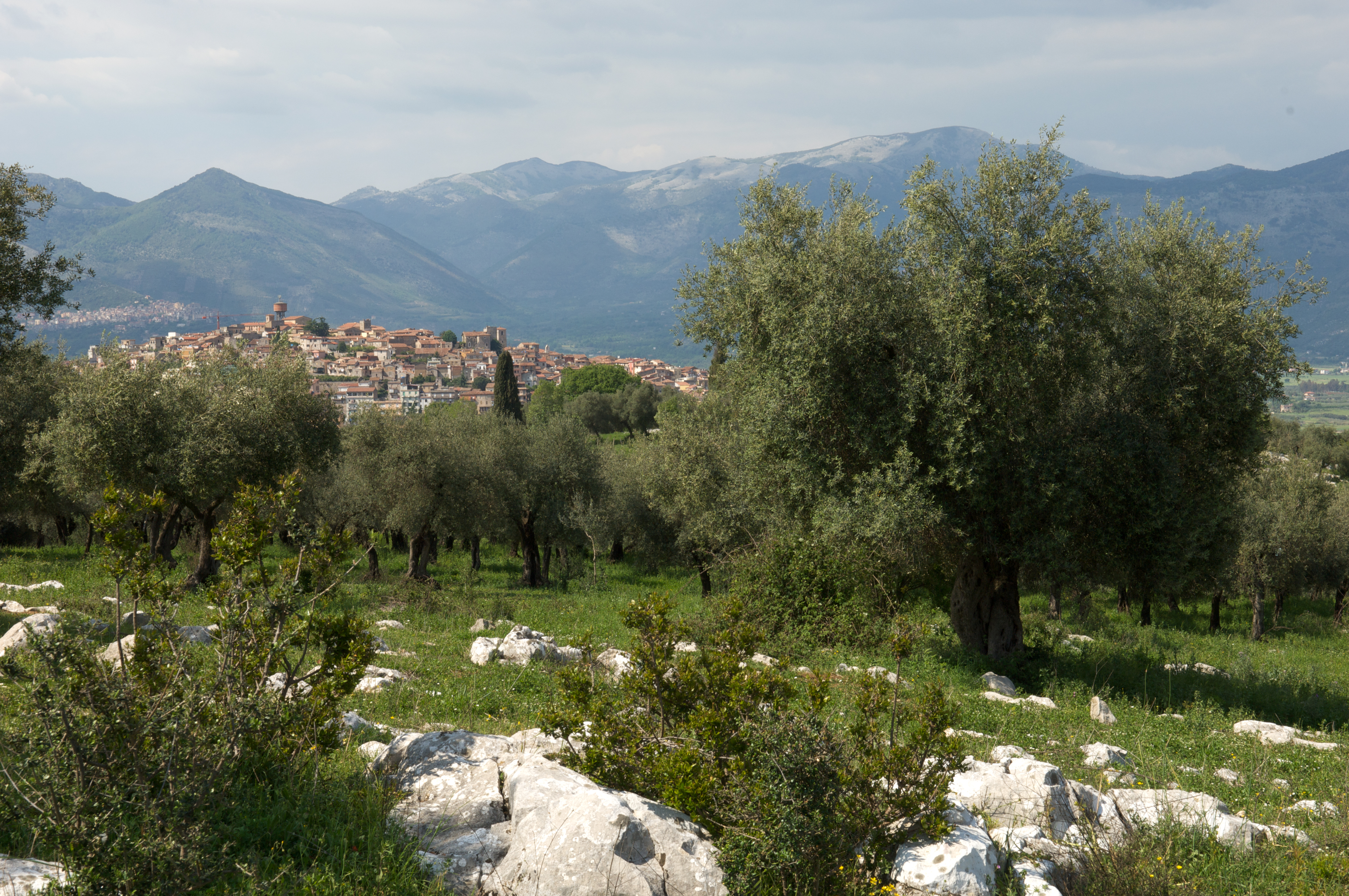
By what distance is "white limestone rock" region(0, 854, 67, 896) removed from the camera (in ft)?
13.5

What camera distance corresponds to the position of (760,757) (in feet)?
17.9

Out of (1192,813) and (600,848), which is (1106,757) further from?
(600,848)

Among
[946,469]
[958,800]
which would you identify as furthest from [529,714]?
[946,469]

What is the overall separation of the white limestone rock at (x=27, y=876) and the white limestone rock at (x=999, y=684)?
41.2 feet

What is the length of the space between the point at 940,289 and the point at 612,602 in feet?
48.3

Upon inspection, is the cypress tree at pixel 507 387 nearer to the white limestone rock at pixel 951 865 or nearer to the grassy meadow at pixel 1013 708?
the grassy meadow at pixel 1013 708

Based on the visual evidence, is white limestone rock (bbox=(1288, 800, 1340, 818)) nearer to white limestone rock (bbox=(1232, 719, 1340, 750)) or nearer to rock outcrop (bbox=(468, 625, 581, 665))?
white limestone rock (bbox=(1232, 719, 1340, 750))

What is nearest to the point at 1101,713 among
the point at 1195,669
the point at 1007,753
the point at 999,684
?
the point at 999,684

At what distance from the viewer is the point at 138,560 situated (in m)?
5.74

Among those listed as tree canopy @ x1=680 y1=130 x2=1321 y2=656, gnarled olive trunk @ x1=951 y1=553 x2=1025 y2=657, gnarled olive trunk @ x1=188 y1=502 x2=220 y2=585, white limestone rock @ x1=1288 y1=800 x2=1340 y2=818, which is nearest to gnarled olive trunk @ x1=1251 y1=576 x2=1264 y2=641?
tree canopy @ x1=680 y1=130 x2=1321 y2=656

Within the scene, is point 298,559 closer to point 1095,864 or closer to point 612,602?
point 1095,864

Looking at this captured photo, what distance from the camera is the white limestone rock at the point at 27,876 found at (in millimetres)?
4121

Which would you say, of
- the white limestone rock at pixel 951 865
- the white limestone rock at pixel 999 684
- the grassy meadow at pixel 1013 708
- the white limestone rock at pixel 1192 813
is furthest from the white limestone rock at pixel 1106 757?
the white limestone rock at pixel 951 865

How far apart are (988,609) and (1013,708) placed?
4.40 meters
